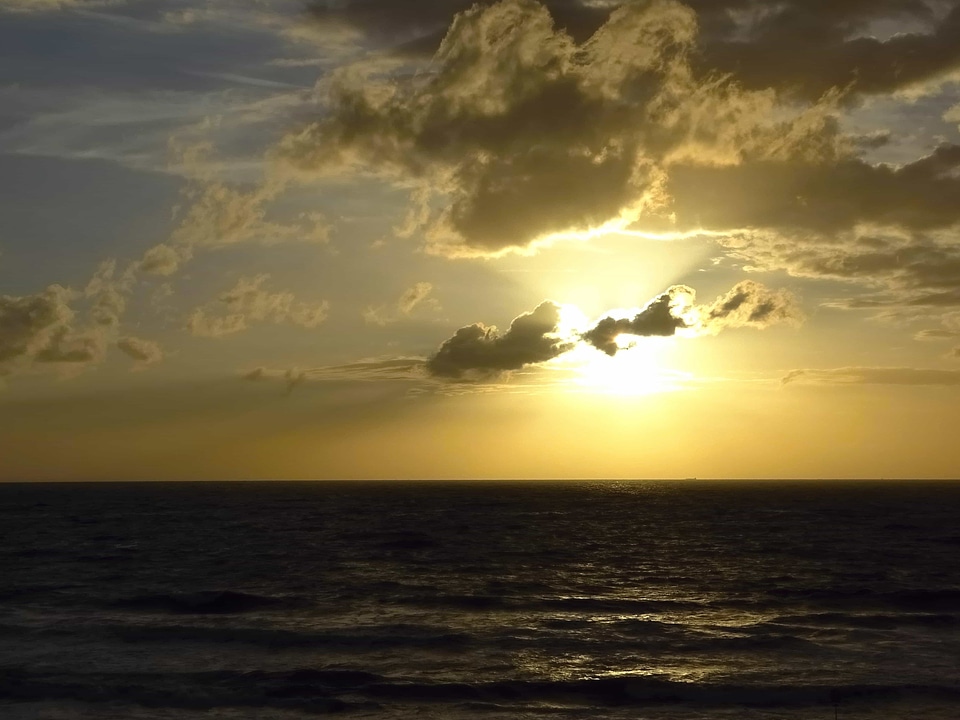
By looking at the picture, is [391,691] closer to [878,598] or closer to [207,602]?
[207,602]

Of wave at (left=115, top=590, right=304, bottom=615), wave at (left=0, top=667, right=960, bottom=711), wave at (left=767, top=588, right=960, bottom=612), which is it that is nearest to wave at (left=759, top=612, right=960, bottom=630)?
wave at (left=767, top=588, right=960, bottom=612)

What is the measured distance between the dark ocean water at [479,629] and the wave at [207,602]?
10.2 inches

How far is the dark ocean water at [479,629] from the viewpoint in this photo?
30.4 metres

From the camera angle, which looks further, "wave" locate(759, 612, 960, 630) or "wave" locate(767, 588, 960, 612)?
"wave" locate(767, 588, 960, 612)

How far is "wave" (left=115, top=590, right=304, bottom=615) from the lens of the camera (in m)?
47.8

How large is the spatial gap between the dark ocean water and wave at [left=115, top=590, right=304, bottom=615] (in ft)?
0.85

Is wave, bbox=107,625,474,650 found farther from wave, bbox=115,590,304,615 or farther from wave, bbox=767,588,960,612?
wave, bbox=767,588,960,612

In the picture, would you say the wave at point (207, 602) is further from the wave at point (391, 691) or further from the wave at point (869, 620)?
the wave at point (869, 620)

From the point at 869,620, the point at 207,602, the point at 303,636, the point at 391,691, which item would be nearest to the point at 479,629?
the point at 303,636

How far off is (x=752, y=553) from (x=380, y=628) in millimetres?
44910

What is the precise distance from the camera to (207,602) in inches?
1969

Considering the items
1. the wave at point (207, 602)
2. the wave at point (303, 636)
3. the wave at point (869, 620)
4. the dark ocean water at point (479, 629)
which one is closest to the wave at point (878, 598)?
the dark ocean water at point (479, 629)

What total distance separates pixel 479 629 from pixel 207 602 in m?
17.1

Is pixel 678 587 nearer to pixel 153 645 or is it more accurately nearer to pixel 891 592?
pixel 891 592
